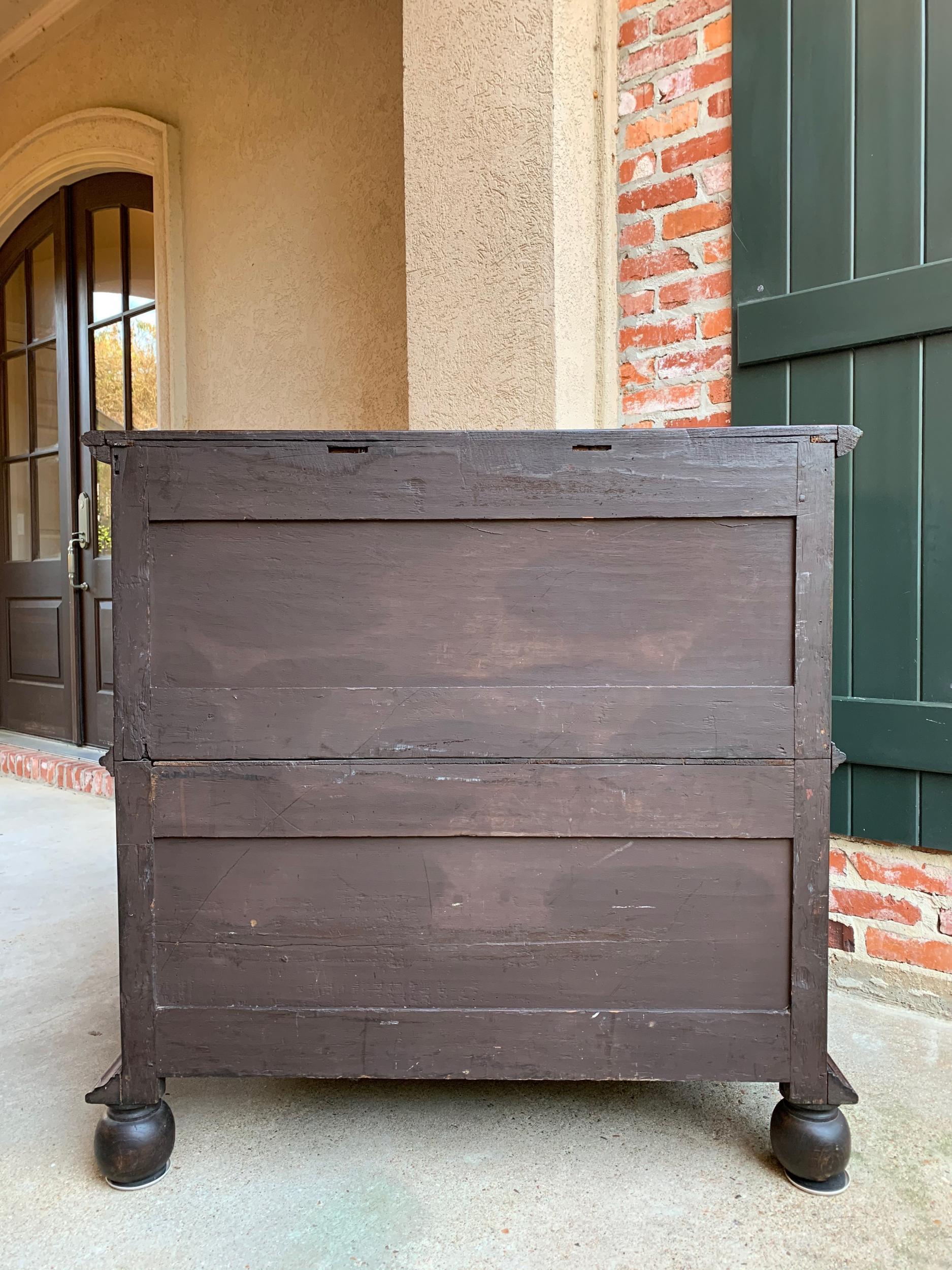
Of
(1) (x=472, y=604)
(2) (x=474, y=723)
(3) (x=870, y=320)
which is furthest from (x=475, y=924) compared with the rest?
(3) (x=870, y=320)

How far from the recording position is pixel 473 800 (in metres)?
1.31

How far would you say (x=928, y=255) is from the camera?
177 cm

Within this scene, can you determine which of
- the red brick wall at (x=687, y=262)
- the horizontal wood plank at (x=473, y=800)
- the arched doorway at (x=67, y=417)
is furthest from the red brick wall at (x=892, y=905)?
the arched doorway at (x=67, y=417)

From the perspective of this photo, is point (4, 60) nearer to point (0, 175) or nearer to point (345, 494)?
point (0, 175)

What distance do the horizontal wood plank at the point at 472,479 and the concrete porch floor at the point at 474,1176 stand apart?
41.6 inches

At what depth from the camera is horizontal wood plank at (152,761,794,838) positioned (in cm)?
129

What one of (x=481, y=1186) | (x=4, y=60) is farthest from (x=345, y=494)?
(x=4, y=60)

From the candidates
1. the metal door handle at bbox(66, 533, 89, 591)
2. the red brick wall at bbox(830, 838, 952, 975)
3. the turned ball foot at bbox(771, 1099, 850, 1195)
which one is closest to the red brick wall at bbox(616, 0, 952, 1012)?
the red brick wall at bbox(830, 838, 952, 975)

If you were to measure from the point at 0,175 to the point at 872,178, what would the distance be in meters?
4.13

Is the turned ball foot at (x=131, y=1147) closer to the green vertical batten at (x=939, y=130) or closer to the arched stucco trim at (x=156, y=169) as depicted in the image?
the green vertical batten at (x=939, y=130)

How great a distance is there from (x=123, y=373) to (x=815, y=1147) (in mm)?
3834

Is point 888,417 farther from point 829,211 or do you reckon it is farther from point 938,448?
point 829,211

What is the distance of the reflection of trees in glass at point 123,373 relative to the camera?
367cm

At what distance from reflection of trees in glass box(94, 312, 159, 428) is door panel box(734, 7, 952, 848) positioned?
2552 millimetres
